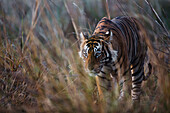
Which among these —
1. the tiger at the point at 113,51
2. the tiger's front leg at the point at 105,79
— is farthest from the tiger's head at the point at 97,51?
the tiger's front leg at the point at 105,79

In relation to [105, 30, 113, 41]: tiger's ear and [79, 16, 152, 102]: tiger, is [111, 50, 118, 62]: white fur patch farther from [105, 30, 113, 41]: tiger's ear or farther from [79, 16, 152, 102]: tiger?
[105, 30, 113, 41]: tiger's ear

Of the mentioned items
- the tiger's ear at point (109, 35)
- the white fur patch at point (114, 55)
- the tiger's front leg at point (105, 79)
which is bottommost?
the tiger's front leg at point (105, 79)

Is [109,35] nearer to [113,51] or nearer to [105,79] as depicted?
[113,51]

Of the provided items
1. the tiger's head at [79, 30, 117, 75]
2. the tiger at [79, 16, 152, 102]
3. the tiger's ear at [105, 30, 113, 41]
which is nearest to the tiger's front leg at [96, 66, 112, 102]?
the tiger at [79, 16, 152, 102]

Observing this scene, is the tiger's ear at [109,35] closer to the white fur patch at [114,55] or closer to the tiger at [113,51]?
the tiger at [113,51]

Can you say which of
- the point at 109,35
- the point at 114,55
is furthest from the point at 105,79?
the point at 109,35

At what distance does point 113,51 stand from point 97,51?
20 cm

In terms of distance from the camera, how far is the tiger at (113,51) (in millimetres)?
2398

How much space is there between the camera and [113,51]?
8.15ft

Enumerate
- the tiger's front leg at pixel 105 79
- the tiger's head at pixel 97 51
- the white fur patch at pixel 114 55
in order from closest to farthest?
the tiger's head at pixel 97 51
the white fur patch at pixel 114 55
the tiger's front leg at pixel 105 79

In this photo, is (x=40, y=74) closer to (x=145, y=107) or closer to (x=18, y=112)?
(x=18, y=112)

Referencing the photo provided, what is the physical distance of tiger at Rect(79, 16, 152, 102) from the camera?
2398 mm

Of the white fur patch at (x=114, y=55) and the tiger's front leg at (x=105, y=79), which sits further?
the tiger's front leg at (x=105, y=79)

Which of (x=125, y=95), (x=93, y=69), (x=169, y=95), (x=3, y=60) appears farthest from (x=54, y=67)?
(x=169, y=95)
